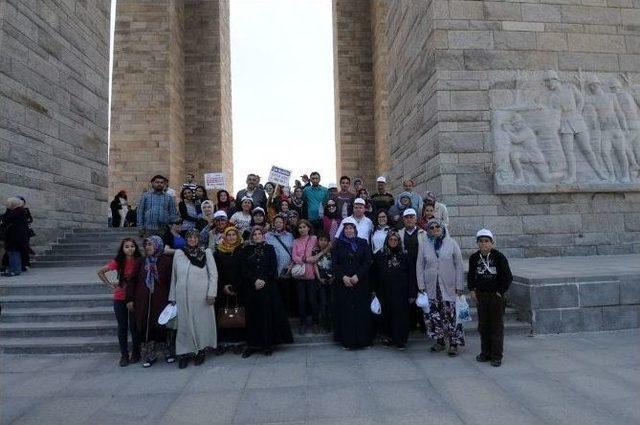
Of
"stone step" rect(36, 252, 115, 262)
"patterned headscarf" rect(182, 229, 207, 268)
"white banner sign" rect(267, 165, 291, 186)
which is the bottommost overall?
"stone step" rect(36, 252, 115, 262)

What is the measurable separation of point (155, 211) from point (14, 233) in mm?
2478

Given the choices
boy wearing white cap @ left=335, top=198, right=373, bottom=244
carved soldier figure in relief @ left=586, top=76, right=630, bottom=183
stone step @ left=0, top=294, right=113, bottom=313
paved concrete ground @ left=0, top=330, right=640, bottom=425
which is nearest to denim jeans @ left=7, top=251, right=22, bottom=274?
stone step @ left=0, top=294, right=113, bottom=313

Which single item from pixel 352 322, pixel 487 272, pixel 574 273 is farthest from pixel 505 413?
pixel 574 273

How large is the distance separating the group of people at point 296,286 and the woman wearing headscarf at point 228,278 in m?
0.01

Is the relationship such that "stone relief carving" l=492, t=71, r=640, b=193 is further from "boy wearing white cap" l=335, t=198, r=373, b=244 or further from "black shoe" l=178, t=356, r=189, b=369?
"black shoe" l=178, t=356, r=189, b=369

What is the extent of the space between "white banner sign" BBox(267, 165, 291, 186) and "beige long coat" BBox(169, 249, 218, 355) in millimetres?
3602

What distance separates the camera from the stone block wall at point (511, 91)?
823cm

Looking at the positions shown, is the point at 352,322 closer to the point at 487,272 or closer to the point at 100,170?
the point at 487,272

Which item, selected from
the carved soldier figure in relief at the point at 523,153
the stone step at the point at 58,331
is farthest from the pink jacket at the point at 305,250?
the carved soldier figure in relief at the point at 523,153

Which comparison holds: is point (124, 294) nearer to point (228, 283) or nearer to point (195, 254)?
point (195, 254)

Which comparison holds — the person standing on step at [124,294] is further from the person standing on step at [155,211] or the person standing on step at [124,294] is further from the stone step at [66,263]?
the stone step at [66,263]

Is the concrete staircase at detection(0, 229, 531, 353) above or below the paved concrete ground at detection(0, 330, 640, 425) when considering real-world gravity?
above

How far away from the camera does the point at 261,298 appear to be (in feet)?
16.1

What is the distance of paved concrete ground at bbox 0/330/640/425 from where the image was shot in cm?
318
